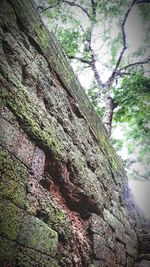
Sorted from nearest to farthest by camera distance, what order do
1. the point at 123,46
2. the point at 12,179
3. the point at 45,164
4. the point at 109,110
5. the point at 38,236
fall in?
the point at 12,179 < the point at 38,236 < the point at 45,164 < the point at 109,110 < the point at 123,46

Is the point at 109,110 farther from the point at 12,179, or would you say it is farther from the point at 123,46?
the point at 12,179

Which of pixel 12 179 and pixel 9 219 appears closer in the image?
pixel 9 219

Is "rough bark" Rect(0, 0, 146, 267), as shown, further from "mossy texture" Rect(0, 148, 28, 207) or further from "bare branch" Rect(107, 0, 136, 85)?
"bare branch" Rect(107, 0, 136, 85)

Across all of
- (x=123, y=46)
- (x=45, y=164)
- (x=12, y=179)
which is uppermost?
(x=123, y=46)

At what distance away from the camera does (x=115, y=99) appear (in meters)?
8.80

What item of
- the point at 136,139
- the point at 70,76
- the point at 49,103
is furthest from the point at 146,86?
the point at 49,103

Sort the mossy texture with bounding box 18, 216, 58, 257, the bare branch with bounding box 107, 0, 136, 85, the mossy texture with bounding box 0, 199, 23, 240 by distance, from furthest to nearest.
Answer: the bare branch with bounding box 107, 0, 136, 85
the mossy texture with bounding box 18, 216, 58, 257
the mossy texture with bounding box 0, 199, 23, 240

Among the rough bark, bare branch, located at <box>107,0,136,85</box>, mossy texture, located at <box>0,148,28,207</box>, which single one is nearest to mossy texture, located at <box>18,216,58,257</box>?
the rough bark

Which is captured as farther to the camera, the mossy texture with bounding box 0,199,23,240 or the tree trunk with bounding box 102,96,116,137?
the tree trunk with bounding box 102,96,116,137

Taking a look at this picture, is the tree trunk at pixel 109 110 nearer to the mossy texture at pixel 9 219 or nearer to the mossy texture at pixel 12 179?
the mossy texture at pixel 12 179

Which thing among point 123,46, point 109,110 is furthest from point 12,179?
point 123,46

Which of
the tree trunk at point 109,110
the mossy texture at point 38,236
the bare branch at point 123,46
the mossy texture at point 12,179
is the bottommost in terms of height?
the mossy texture at point 38,236

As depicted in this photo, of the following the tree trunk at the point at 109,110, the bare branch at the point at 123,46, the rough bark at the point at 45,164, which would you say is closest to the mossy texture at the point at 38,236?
the rough bark at the point at 45,164

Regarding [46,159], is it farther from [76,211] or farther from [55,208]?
[76,211]
